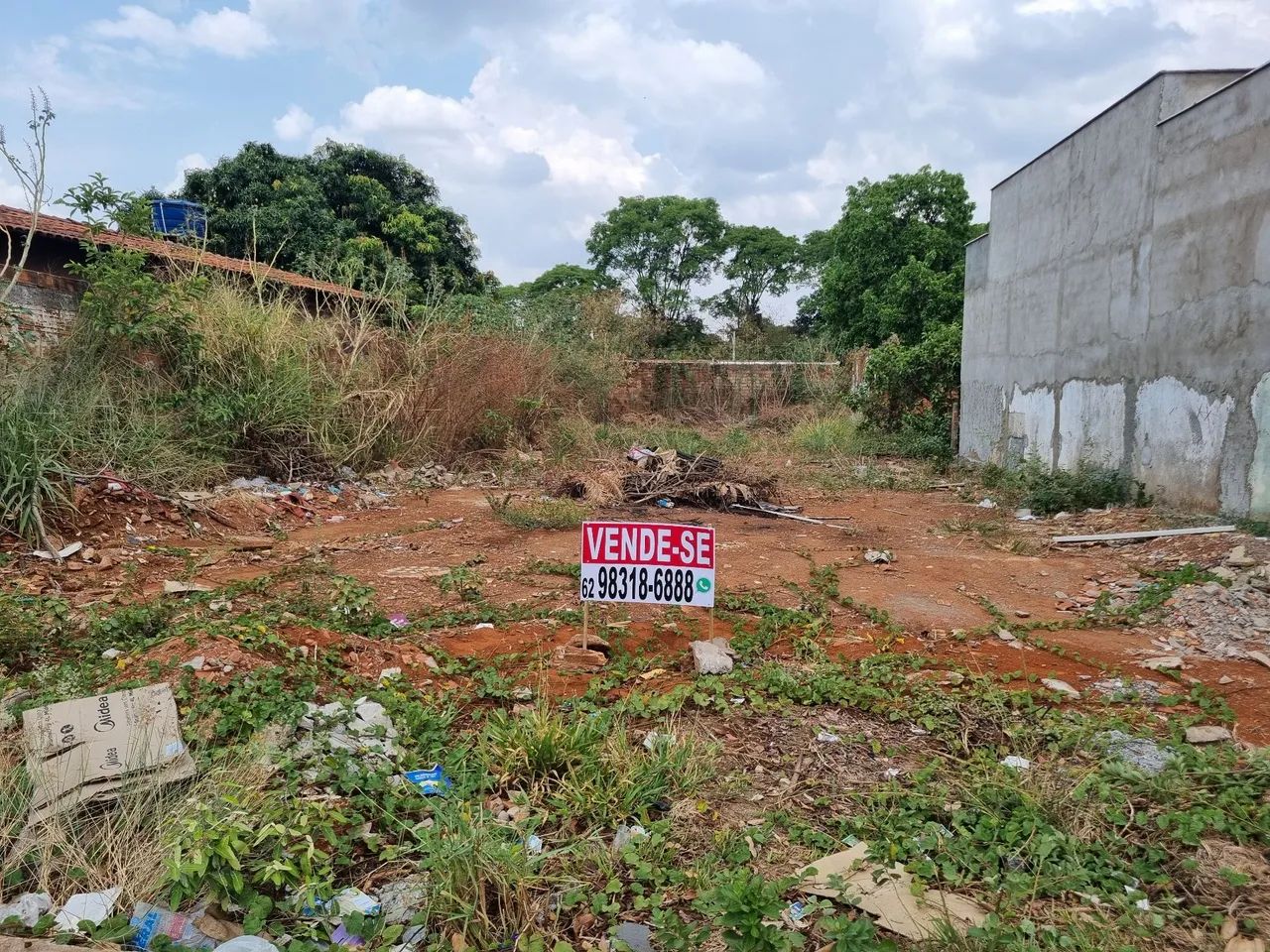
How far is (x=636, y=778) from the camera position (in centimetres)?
273

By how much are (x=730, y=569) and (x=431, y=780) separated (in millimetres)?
3615

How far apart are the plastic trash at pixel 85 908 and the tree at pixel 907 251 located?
17.0 m

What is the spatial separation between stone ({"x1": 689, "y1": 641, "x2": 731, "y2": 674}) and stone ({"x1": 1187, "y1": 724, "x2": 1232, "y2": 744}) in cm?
185

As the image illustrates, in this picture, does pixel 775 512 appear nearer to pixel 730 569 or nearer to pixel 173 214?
pixel 730 569

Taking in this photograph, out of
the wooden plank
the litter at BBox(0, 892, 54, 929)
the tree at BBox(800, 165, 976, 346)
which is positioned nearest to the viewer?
the litter at BBox(0, 892, 54, 929)

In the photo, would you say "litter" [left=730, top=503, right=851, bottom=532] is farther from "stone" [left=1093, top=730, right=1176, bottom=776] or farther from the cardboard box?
the cardboard box

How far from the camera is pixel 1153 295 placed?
25.6ft

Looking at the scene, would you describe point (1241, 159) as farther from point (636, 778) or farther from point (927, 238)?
point (927, 238)

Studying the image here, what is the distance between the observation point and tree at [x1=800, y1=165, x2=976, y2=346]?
17.5m

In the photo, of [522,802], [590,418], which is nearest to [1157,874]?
[522,802]

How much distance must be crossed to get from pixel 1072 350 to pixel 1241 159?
2929 mm

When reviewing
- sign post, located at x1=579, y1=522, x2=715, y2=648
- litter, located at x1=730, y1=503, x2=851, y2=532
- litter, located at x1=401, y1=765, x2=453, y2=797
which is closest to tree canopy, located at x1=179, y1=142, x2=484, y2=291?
litter, located at x1=730, y1=503, x2=851, y2=532

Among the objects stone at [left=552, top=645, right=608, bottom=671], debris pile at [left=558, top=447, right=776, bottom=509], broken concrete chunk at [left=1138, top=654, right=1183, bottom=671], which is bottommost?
broken concrete chunk at [left=1138, top=654, right=1183, bottom=671]

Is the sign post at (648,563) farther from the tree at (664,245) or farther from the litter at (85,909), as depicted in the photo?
the tree at (664,245)
